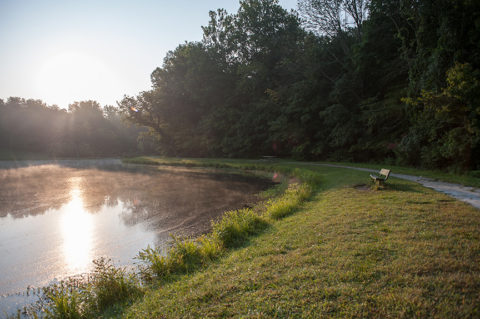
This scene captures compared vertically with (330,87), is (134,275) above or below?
below

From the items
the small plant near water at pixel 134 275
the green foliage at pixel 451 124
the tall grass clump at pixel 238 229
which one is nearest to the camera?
the small plant near water at pixel 134 275

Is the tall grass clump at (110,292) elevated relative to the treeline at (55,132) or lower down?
lower down

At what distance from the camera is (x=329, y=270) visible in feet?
12.7

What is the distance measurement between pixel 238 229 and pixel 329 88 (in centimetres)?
2519

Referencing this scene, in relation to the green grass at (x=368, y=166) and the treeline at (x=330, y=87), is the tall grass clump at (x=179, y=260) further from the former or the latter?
the treeline at (x=330, y=87)

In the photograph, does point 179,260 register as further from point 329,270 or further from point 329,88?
point 329,88

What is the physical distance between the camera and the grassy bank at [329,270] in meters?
3.07

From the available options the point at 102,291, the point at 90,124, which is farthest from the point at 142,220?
the point at 90,124

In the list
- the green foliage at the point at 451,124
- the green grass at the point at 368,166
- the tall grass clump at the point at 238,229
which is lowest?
the tall grass clump at the point at 238,229

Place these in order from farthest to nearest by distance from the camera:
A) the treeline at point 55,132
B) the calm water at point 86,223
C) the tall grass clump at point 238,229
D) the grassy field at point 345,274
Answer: the treeline at point 55,132, the tall grass clump at point 238,229, the calm water at point 86,223, the grassy field at point 345,274

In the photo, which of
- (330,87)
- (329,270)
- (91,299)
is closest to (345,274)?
(329,270)

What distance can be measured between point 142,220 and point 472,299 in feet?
30.1

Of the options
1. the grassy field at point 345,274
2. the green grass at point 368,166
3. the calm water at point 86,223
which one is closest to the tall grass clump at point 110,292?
the grassy field at point 345,274

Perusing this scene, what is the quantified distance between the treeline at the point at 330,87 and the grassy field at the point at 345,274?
9.71m
